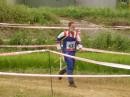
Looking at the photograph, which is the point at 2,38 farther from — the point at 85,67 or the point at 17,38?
the point at 85,67

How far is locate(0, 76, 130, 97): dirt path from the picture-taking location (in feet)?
45.8

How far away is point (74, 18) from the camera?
32.8 meters

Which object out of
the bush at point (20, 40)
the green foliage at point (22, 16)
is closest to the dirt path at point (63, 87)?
the bush at point (20, 40)

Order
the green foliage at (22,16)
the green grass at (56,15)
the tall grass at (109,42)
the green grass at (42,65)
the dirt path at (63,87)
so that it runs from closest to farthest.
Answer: the dirt path at (63,87)
the green grass at (42,65)
the tall grass at (109,42)
the green foliage at (22,16)
the green grass at (56,15)

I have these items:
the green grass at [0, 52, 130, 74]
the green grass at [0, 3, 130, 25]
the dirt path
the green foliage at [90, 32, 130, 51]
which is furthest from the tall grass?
the green grass at [0, 3, 130, 25]

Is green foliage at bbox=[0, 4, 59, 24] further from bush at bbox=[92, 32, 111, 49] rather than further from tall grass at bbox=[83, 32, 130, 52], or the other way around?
bush at bbox=[92, 32, 111, 49]

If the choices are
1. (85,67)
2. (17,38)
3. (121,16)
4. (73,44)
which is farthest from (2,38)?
(121,16)

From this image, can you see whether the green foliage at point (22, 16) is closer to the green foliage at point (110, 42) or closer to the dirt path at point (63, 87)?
the green foliage at point (110, 42)

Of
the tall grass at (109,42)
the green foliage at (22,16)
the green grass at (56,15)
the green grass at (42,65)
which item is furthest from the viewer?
the green grass at (56,15)

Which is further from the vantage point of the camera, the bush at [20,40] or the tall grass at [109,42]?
the tall grass at [109,42]

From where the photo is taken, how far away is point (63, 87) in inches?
591

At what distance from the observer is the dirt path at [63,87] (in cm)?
1395

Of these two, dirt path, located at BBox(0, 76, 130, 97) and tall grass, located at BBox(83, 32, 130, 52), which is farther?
tall grass, located at BBox(83, 32, 130, 52)

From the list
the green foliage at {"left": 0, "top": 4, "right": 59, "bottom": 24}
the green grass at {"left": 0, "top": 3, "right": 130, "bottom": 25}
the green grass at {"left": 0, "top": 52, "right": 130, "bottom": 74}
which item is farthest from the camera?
the green grass at {"left": 0, "top": 3, "right": 130, "bottom": 25}
